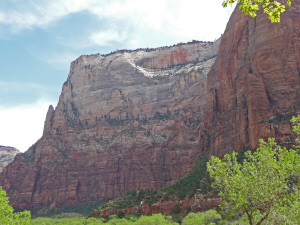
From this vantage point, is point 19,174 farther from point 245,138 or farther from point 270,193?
point 270,193

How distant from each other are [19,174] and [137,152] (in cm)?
4539

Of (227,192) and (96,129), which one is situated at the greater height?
(96,129)

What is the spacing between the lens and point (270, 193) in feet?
56.3

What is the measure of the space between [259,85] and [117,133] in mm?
75918

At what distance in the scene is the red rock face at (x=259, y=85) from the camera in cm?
6128

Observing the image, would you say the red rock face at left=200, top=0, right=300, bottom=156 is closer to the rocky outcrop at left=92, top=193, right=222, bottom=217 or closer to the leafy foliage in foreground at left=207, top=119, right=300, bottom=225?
the rocky outcrop at left=92, top=193, right=222, bottom=217

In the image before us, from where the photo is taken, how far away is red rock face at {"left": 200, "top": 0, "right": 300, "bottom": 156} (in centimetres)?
6128

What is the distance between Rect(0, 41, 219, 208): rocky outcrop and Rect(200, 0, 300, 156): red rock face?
113ft

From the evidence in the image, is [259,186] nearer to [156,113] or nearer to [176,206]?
[176,206]

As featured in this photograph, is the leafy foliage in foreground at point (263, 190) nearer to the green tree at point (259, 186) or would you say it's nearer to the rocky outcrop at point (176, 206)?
the green tree at point (259, 186)

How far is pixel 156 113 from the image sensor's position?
439 ft

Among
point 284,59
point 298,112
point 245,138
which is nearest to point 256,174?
point 298,112

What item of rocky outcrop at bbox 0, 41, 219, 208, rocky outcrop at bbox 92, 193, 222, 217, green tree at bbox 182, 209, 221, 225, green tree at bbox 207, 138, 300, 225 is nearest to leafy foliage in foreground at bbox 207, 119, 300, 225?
green tree at bbox 207, 138, 300, 225

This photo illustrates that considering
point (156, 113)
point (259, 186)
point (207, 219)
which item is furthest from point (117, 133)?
point (259, 186)
